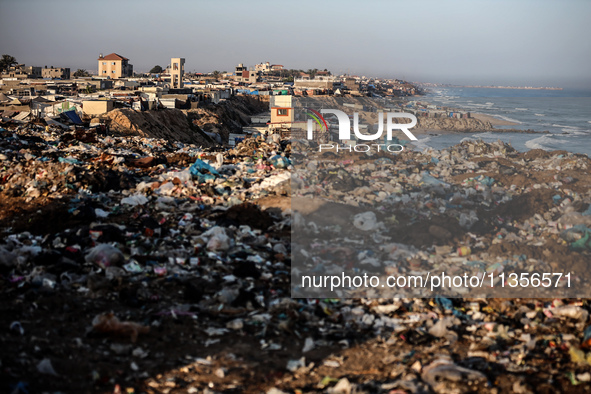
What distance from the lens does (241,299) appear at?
4.89 metres

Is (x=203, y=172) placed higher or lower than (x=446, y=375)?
higher

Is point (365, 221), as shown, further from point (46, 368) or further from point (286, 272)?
point (46, 368)

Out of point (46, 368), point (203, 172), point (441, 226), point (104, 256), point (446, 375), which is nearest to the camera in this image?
point (46, 368)

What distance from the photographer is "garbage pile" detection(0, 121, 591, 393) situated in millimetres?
3604

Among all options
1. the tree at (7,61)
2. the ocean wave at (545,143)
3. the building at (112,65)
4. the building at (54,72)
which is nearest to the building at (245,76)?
the building at (112,65)

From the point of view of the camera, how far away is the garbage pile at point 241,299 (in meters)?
3.60

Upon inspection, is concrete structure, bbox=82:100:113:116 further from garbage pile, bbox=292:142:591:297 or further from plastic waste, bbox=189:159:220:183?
plastic waste, bbox=189:159:220:183

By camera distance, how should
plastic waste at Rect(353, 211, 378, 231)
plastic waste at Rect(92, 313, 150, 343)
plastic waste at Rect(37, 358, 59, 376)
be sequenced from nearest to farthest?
1. plastic waste at Rect(37, 358, 59, 376)
2. plastic waste at Rect(92, 313, 150, 343)
3. plastic waste at Rect(353, 211, 378, 231)

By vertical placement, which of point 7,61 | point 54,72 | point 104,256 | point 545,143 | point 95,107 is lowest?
point 104,256

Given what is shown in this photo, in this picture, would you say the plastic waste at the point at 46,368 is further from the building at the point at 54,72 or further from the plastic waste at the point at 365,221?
the building at the point at 54,72

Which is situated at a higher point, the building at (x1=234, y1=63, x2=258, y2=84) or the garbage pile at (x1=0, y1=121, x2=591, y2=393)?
the building at (x1=234, y1=63, x2=258, y2=84)

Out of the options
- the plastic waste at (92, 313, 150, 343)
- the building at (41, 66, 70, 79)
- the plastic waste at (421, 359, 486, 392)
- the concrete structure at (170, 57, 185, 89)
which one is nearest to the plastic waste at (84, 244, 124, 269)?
the plastic waste at (92, 313, 150, 343)

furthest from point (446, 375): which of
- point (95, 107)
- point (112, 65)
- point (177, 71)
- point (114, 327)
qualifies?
point (112, 65)

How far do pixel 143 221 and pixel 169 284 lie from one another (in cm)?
167
